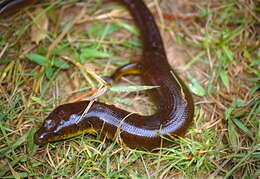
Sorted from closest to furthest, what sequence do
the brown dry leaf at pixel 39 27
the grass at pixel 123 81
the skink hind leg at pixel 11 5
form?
the grass at pixel 123 81, the skink hind leg at pixel 11 5, the brown dry leaf at pixel 39 27

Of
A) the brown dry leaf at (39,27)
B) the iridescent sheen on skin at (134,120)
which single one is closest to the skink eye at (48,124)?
the iridescent sheen on skin at (134,120)

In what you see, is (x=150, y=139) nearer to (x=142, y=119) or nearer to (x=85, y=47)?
(x=142, y=119)

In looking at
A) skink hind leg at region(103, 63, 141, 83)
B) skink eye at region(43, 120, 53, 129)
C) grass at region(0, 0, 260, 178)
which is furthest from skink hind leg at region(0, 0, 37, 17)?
skink eye at region(43, 120, 53, 129)

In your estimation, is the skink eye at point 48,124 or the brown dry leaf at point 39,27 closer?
the skink eye at point 48,124

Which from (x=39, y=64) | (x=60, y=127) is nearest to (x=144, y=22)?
(x=39, y=64)

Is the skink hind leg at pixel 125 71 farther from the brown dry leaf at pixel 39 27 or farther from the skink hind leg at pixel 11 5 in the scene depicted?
the skink hind leg at pixel 11 5
